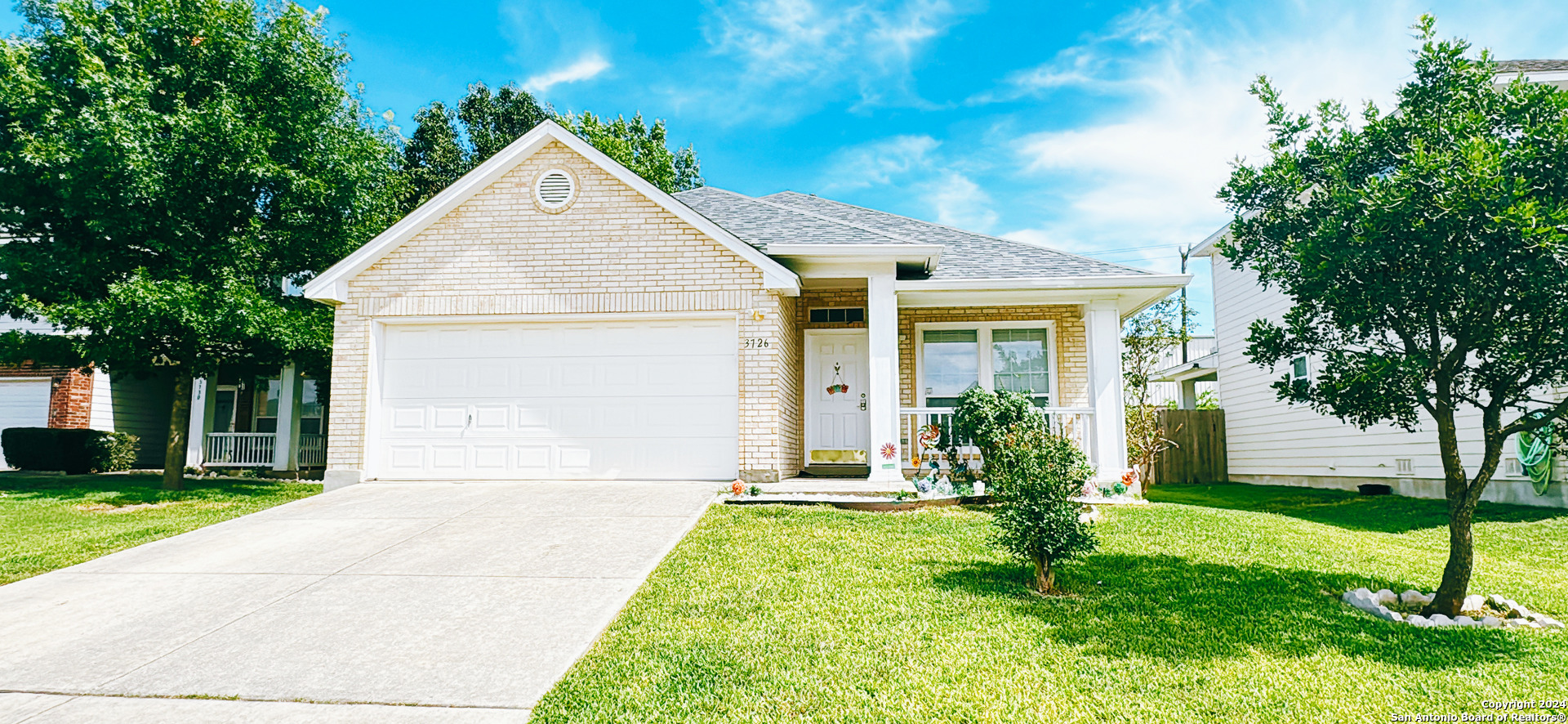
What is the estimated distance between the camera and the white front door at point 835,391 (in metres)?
12.2

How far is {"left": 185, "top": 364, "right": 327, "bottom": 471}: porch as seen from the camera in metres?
16.8

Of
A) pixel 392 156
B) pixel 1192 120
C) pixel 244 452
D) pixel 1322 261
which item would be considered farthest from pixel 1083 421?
pixel 244 452

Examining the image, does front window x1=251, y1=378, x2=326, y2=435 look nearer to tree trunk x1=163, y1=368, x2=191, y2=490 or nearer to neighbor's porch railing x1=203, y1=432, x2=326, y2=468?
neighbor's porch railing x1=203, y1=432, x2=326, y2=468

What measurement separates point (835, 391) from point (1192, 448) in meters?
9.79

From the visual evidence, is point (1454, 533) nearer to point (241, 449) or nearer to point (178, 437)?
point (178, 437)

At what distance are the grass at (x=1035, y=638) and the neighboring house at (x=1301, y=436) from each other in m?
4.29

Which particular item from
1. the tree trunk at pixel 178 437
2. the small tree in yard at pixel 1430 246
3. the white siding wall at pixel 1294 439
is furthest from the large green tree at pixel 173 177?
the white siding wall at pixel 1294 439

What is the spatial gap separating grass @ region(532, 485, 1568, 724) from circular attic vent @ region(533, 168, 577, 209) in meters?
5.20

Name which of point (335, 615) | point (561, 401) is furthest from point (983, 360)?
point (335, 615)

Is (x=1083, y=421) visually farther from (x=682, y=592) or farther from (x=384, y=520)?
(x=384, y=520)

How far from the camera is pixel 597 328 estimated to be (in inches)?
415

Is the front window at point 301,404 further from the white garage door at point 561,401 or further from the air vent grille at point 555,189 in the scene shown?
the air vent grille at point 555,189

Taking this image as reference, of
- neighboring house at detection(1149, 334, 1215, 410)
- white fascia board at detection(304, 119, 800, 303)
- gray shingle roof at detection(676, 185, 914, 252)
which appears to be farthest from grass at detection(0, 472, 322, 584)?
neighboring house at detection(1149, 334, 1215, 410)

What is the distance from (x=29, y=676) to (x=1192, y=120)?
14626 mm
